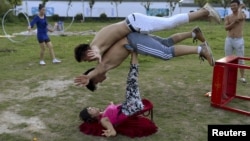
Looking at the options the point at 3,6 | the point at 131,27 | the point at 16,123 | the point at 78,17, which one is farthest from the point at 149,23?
the point at 78,17

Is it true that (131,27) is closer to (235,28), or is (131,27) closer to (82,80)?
(82,80)

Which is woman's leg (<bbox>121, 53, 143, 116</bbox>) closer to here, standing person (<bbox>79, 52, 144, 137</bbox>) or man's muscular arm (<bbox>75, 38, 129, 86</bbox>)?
standing person (<bbox>79, 52, 144, 137</bbox>)

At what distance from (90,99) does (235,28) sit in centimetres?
313

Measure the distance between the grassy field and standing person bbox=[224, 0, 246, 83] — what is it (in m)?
0.76

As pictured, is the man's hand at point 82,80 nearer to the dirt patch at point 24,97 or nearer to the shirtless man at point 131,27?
the shirtless man at point 131,27

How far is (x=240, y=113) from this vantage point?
561cm

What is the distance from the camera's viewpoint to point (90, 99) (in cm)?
633

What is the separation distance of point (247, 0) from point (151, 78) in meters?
33.3

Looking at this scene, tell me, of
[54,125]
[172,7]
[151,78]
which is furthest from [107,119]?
[172,7]

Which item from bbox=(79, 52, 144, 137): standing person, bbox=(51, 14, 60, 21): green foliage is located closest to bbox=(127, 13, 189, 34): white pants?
bbox=(79, 52, 144, 137): standing person

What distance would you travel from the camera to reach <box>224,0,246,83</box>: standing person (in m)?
6.92

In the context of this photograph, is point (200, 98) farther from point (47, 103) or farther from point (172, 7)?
point (172, 7)

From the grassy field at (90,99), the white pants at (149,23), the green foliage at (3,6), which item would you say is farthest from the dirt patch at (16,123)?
the green foliage at (3,6)

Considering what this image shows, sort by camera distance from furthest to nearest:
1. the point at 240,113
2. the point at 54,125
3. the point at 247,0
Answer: the point at 247,0, the point at 240,113, the point at 54,125
